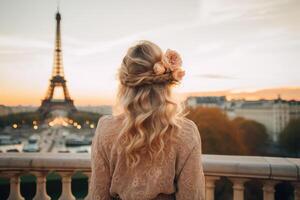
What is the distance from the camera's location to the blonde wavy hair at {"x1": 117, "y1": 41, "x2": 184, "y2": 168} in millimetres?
1833

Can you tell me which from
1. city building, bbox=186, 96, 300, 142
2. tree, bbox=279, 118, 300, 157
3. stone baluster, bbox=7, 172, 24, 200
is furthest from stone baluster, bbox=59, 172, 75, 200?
city building, bbox=186, 96, 300, 142

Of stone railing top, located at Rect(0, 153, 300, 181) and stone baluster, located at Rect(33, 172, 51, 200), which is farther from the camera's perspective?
stone baluster, located at Rect(33, 172, 51, 200)

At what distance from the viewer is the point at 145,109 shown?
1.84 metres

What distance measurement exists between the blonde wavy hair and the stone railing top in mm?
1575

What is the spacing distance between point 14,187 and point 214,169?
208 centimetres

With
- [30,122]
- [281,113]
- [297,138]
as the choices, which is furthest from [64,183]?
[281,113]

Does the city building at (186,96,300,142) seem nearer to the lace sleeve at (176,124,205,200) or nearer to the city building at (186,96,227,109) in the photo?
the city building at (186,96,227,109)

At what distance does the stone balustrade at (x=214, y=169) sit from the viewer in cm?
315

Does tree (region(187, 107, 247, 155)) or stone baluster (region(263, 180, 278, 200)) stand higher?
stone baluster (region(263, 180, 278, 200))

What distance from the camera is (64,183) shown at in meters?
3.58

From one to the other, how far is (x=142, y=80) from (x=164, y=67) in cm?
14

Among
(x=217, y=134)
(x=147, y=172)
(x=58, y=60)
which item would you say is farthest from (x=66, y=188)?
(x=58, y=60)

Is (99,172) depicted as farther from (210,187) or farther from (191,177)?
(210,187)

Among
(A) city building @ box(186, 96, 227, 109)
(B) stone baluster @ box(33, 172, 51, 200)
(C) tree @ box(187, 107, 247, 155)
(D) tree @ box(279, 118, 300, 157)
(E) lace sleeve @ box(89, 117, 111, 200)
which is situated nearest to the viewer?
(E) lace sleeve @ box(89, 117, 111, 200)
